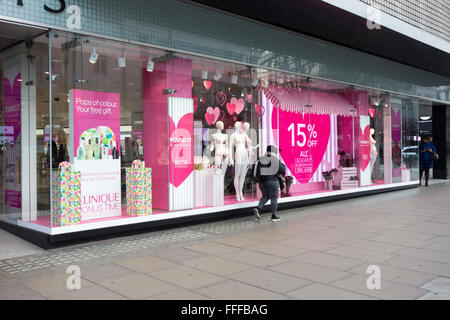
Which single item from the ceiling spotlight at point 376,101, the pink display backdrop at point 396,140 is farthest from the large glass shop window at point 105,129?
the pink display backdrop at point 396,140

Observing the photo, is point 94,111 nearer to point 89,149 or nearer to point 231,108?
point 89,149

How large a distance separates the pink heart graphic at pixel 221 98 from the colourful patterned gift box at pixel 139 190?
2.50m

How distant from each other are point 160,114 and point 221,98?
1.67m

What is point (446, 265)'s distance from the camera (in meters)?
5.38

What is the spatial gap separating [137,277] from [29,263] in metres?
1.79

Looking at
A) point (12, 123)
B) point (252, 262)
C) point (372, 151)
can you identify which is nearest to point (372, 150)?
Result: point (372, 151)

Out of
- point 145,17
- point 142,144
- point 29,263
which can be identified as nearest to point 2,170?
point 142,144

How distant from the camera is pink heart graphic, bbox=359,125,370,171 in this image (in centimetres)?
1320

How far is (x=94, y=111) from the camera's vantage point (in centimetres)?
736

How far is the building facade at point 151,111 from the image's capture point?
22.4ft

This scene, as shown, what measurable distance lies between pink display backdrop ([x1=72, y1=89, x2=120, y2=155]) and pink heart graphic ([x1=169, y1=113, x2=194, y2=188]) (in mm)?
1145

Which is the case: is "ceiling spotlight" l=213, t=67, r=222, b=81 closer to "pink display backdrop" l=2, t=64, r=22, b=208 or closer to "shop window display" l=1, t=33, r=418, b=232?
"shop window display" l=1, t=33, r=418, b=232

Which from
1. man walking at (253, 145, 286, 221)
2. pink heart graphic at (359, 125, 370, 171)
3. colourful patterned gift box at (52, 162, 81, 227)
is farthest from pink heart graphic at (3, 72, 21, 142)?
pink heart graphic at (359, 125, 370, 171)
